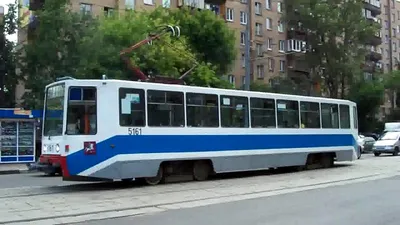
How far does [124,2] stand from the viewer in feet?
143

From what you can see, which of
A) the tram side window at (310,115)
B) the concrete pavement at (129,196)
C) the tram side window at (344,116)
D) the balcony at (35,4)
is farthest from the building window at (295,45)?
the concrete pavement at (129,196)

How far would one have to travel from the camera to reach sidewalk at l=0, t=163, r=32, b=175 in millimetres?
24289

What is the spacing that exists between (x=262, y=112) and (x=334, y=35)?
35010 mm

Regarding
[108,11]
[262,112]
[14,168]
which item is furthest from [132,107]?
[108,11]

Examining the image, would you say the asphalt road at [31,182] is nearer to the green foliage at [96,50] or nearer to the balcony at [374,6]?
the green foliage at [96,50]

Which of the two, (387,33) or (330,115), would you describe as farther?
(387,33)

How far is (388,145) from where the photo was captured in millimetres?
35375

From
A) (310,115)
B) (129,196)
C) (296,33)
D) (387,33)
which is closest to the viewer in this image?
(129,196)

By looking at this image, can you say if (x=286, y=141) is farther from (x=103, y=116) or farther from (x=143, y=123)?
(x=103, y=116)

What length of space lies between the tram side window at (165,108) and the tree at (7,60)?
763 inches

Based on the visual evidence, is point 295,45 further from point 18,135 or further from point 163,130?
point 163,130

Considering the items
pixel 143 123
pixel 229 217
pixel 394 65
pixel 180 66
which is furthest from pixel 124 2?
pixel 394 65

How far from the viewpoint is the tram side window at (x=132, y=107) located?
14352mm

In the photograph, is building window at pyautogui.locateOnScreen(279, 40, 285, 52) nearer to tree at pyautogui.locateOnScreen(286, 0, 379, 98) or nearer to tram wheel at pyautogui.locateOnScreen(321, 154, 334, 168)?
tree at pyautogui.locateOnScreen(286, 0, 379, 98)
